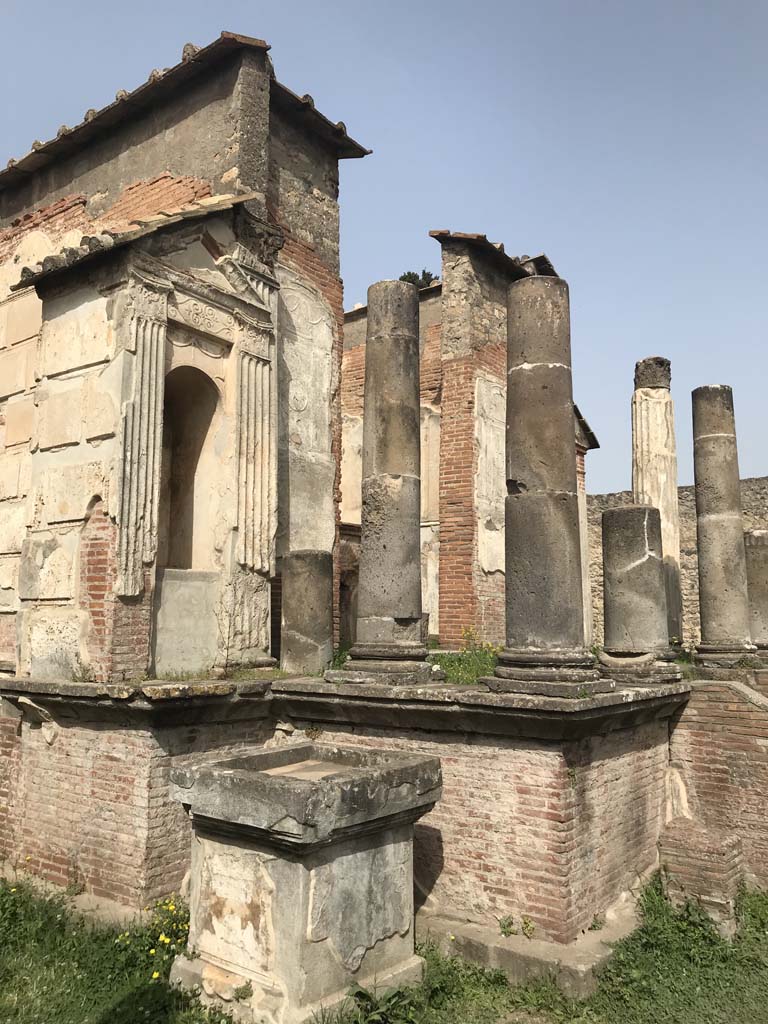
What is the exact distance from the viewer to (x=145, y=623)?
21.4 feet

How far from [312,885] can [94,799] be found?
8.27 feet

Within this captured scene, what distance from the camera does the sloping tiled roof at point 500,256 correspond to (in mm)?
12672

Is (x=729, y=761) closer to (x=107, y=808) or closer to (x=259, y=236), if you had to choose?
(x=107, y=808)

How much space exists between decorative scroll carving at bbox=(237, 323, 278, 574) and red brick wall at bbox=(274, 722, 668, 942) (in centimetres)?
211

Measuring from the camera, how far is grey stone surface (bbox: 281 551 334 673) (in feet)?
25.0

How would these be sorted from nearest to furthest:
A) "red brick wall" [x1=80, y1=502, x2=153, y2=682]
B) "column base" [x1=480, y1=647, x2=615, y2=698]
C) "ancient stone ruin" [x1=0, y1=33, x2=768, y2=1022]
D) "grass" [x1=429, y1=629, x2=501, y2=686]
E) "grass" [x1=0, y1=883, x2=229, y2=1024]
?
"grass" [x1=0, y1=883, x2=229, y2=1024] → "ancient stone ruin" [x1=0, y1=33, x2=768, y2=1022] → "column base" [x1=480, y1=647, x2=615, y2=698] → "red brick wall" [x1=80, y1=502, x2=153, y2=682] → "grass" [x1=429, y1=629, x2=501, y2=686]

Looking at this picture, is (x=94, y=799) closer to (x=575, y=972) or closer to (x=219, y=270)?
(x=575, y=972)

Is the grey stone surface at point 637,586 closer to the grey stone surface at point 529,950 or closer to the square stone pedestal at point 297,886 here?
the grey stone surface at point 529,950

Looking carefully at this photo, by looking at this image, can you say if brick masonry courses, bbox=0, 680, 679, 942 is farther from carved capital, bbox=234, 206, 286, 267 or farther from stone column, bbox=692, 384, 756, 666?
carved capital, bbox=234, 206, 286, 267

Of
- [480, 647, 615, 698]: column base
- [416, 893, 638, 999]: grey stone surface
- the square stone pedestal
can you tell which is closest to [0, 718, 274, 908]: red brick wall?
the square stone pedestal

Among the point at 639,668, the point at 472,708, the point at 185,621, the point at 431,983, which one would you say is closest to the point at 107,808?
the point at 185,621

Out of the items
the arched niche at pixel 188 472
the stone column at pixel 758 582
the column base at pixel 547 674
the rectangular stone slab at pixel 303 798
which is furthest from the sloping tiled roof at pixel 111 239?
the stone column at pixel 758 582

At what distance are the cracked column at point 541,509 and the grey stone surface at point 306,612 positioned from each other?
2194 millimetres

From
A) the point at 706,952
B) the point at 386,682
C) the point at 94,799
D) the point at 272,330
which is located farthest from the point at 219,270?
the point at 706,952
